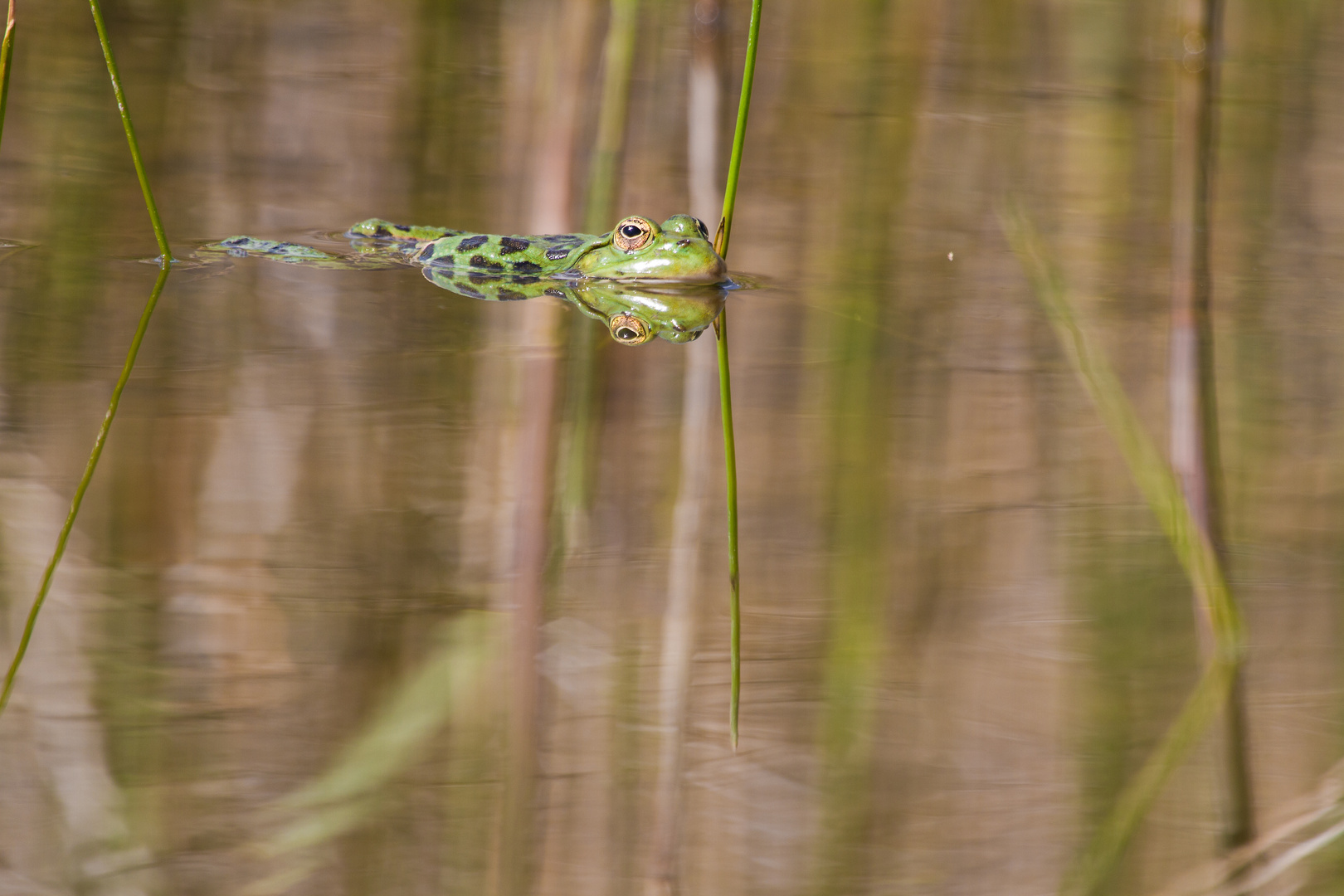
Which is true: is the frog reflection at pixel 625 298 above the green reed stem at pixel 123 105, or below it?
below

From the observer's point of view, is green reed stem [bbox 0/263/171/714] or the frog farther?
the frog

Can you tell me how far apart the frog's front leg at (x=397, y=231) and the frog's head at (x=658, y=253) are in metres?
0.71

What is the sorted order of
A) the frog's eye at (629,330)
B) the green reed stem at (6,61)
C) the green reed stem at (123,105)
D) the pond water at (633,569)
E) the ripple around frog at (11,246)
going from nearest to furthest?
1. the pond water at (633,569)
2. the green reed stem at (6,61)
3. the green reed stem at (123,105)
4. the frog's eye at (629,330)
5. the ripple around frog at (11,246)

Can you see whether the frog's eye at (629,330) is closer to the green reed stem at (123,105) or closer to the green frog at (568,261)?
the green frog at (568,261)

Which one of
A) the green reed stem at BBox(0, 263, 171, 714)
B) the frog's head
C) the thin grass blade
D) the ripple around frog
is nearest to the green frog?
the frog's head

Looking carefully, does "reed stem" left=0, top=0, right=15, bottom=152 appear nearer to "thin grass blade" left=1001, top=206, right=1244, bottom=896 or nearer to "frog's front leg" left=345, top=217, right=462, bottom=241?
"thin grass blade" left=1001, top=206, right=1244, bottom=896

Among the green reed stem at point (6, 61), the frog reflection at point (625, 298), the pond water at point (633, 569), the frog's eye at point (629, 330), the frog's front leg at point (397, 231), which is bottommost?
the pond water at point (633, 569)

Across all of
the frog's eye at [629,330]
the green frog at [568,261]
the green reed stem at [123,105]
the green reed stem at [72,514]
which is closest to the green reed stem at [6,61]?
the green reed stem at [123,105]

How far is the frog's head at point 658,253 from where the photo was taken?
5438 mm

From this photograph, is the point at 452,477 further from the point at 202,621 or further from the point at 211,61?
the point at 211,61

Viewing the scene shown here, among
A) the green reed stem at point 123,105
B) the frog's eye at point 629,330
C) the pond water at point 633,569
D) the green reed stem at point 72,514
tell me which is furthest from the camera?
the frog's eye at point 629,330

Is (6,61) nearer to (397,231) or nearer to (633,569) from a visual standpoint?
(633,569)

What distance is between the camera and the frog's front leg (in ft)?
19.9

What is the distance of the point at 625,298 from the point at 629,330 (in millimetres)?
867
